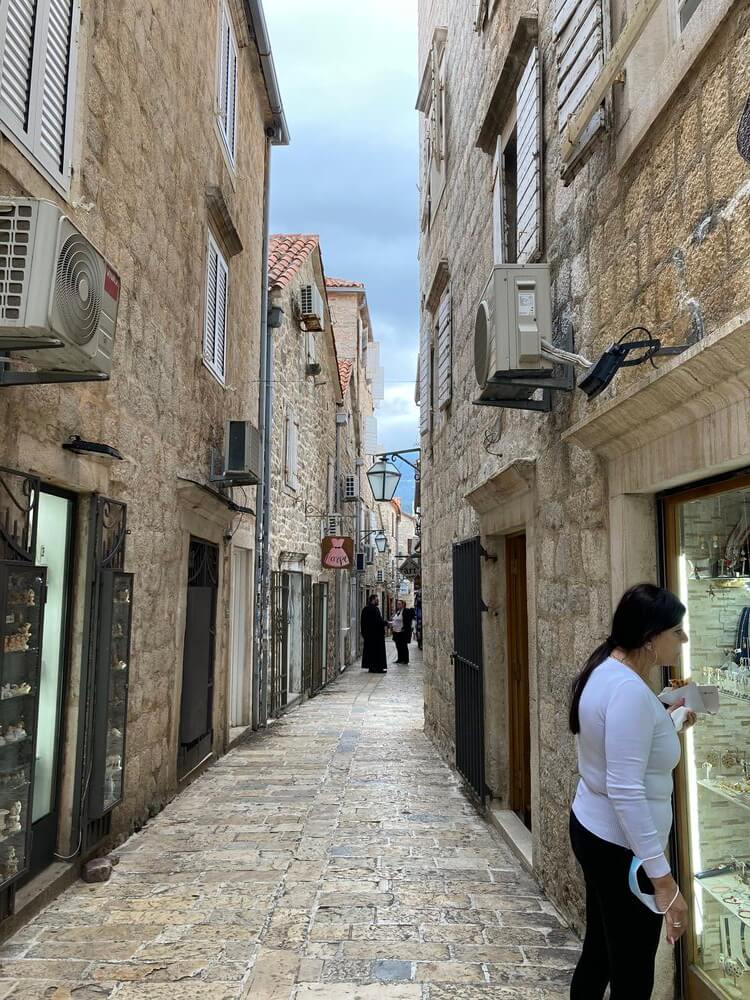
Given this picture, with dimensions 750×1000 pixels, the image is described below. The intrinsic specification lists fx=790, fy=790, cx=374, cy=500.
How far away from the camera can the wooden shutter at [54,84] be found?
407cm

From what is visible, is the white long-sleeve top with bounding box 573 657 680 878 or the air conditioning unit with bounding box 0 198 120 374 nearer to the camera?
the white long-sleeve top with bounding box 573 657 680 878

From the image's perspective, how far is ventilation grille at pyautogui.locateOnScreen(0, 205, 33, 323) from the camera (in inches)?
116

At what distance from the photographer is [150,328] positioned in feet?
19.4

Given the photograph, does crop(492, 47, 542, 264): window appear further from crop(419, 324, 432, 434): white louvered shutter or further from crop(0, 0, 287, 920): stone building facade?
crop(419, 324, 432, 434): white louvered shutter

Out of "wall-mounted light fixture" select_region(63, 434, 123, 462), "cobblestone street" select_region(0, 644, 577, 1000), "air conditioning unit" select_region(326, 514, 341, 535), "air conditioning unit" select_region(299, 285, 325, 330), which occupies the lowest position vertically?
"cobblestone street" select_region(0, 644, 577, 1000)

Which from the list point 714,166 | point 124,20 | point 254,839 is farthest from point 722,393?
point 124,20

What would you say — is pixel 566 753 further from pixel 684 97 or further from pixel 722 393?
pixel 684 97

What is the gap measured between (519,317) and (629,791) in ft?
7.23

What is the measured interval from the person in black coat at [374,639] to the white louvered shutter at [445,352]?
11097 mm

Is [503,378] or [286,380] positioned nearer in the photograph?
[503,378]

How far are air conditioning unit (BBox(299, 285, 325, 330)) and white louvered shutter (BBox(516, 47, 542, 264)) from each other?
9.29 metres

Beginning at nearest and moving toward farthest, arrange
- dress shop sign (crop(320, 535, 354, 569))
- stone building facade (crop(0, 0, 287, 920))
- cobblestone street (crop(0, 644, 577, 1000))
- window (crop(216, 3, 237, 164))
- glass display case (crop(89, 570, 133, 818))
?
1. cobblestone street (crop(0, 644, 577, 1000))
2. stone building facade (crop(0, 0, 287, 920))
3. glass display case (crop(89, 570, 133, 818))
4. window (crop(216, 3, 237, 164))
5. dress shop sign (crop(320, 535, 354, 569))

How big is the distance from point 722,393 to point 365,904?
3.25 metres

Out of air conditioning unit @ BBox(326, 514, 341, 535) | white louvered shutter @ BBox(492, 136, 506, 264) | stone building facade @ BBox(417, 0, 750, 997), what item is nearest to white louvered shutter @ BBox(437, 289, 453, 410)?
stone building facade @ BBox(417, 0, 750, 997)
